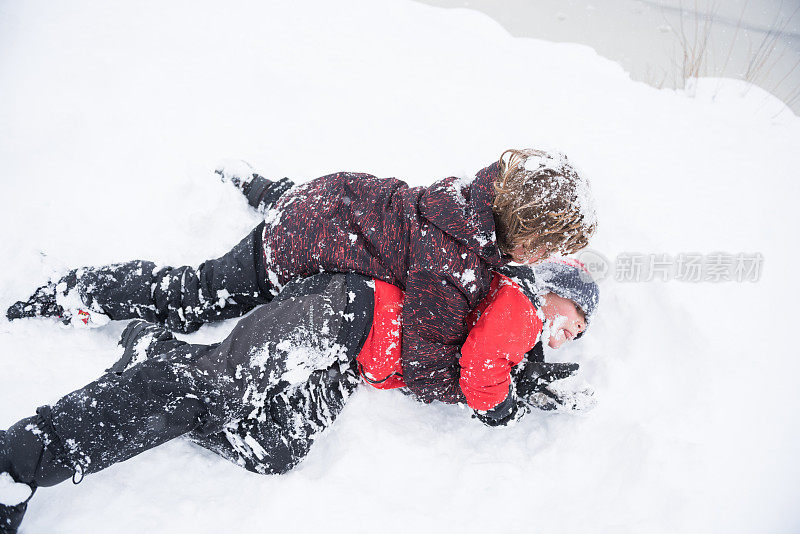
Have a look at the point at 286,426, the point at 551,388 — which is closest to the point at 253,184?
the point at 286,426

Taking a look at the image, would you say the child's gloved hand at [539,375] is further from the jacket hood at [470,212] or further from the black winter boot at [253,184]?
the black winter boot at [253,184]

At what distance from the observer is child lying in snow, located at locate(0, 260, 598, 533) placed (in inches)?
42.4

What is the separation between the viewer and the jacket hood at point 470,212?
1.14m

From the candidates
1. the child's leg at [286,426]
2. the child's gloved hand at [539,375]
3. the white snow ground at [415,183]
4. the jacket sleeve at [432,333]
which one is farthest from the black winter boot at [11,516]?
the child's gloved hand at [539,375]

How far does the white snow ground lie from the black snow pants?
0.18 meters

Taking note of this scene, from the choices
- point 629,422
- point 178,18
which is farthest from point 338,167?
point 629,422

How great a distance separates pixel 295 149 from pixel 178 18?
1127mm

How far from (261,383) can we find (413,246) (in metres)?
0.55

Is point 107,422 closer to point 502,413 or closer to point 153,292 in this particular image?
point 153,292

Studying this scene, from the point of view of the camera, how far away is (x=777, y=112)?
249 cm

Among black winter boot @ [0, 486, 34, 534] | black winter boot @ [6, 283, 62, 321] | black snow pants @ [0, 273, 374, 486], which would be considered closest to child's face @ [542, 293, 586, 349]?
black snow pants @ [0, 273, 374, 486]

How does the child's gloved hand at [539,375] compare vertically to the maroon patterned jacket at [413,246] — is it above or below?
below

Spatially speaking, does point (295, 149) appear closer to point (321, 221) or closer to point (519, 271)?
point (321, 221)

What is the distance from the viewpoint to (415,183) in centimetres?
205
